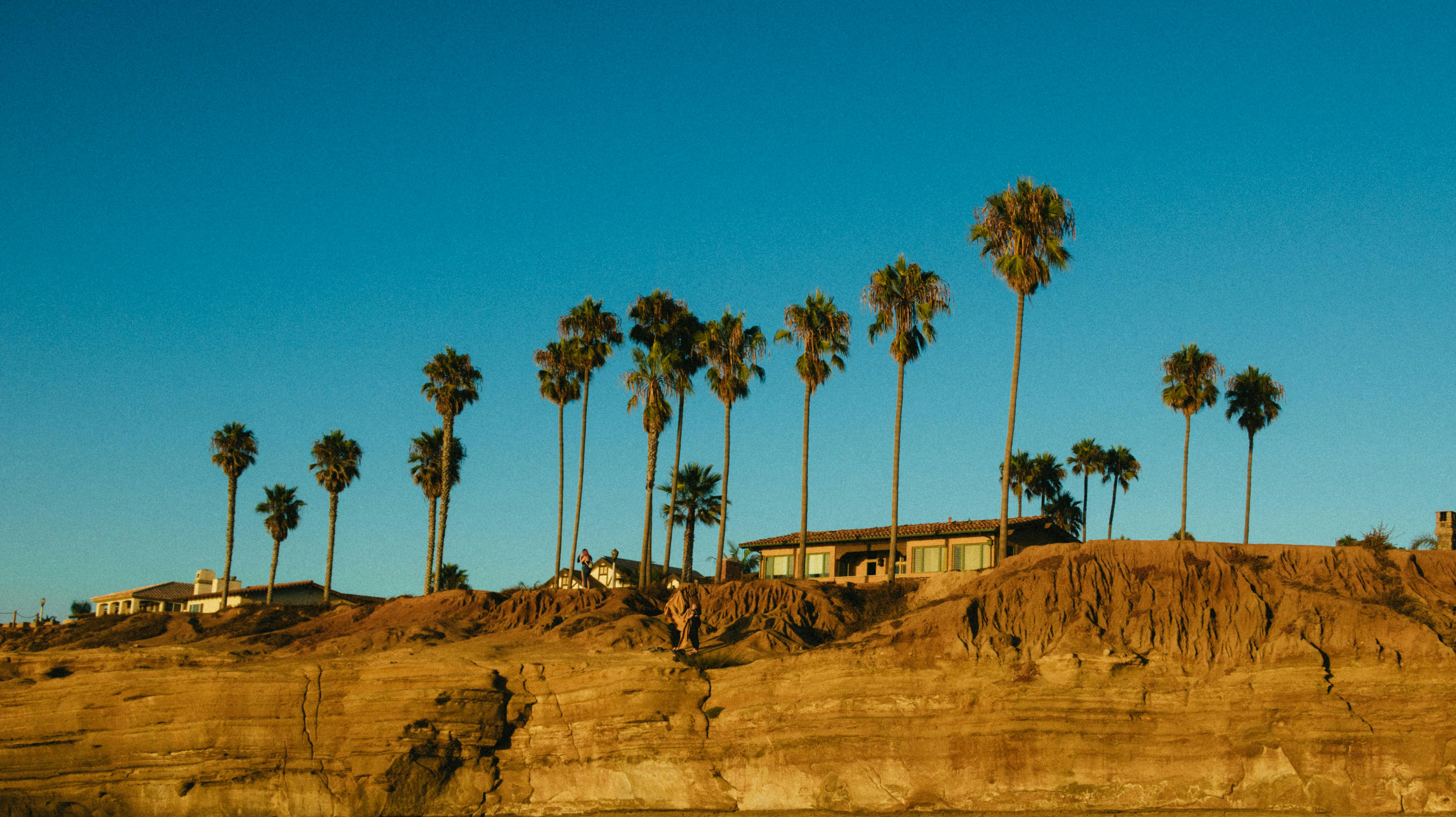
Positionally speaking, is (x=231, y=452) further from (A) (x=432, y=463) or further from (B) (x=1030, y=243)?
(B) (x=1030, y=243)

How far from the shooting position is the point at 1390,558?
32125 mm

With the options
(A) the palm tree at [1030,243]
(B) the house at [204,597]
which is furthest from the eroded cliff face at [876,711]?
(B) the house at [204,597]

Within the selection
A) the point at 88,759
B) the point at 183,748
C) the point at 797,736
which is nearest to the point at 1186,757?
the point at 797,736

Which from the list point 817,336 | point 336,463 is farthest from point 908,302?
point 336,463

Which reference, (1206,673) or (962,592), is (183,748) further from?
(1206,673)

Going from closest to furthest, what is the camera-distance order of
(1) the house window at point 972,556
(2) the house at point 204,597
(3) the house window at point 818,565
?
(1) the house window at point 972,556, (3) the house window at point 818,565, (2) the house at point 204,597

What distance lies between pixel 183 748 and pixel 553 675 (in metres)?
10.3

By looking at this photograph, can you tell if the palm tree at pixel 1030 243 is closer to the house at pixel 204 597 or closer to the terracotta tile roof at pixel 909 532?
the terracotta tile roof at pixel 909 532

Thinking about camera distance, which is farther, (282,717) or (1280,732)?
(282,717)

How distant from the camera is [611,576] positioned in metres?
70.6

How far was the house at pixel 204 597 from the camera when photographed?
75.7m

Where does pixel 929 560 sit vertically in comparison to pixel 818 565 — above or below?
above

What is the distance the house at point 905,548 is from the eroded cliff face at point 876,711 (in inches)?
568

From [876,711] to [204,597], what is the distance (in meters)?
63.5
